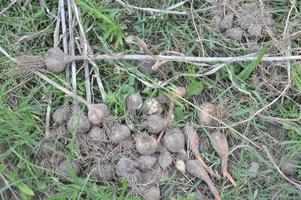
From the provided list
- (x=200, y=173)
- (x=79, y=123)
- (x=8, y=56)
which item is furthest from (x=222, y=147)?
(x=8, y=56)

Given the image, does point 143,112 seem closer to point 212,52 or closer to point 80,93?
point 80,93

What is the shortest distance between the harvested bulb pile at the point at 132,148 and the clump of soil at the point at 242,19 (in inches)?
18.0

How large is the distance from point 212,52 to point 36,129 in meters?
0.99

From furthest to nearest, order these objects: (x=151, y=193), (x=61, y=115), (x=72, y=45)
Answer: (x=72, y=45) → (x=61, y=115) → (x=151, y=193)

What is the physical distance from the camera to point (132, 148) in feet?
7.90

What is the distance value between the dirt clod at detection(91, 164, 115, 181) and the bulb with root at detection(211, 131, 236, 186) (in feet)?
1.70

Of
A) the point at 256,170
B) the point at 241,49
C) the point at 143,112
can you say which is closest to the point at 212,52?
the point at 241,49

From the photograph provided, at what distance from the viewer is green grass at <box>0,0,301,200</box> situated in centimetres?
237

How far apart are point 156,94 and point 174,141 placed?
279 millimetres

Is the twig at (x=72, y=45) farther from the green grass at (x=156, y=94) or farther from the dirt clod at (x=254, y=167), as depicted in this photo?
the dirt clod at (x=254, y=167)

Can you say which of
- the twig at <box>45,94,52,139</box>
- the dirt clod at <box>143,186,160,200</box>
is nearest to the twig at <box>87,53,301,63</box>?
→ the twig at <box>45,94,52,139</box>

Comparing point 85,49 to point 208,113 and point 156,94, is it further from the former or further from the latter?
point 208,113

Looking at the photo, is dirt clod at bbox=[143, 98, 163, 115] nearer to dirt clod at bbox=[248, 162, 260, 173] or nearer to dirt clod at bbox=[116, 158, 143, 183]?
dirt clod at bbox=[116, 158, 143, 183]

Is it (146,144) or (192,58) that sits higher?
(192,58)
